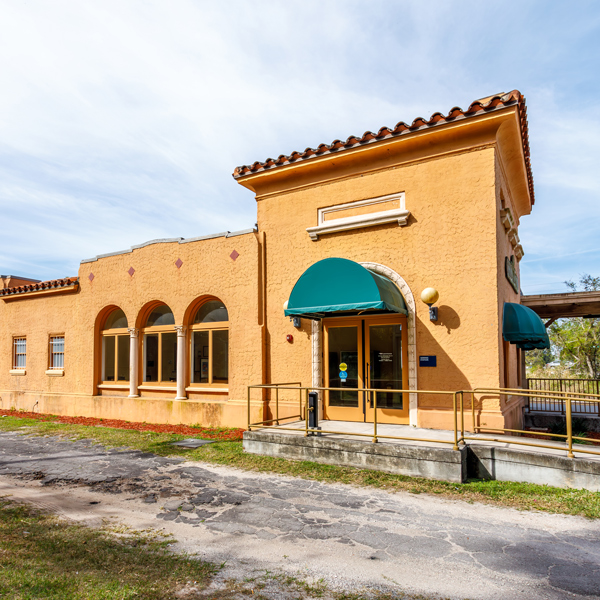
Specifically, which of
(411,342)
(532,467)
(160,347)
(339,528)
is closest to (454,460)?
(532,467)

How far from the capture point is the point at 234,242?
41.3ft

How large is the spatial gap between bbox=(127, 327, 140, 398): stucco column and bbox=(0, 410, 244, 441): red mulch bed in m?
1.01

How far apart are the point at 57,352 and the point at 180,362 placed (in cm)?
631

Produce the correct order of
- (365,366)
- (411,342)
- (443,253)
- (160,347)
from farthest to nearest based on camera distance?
1. (160,347)
2. (365,366)
3. (411,342)
4. (443,253)

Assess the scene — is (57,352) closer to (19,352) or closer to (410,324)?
(19,352)

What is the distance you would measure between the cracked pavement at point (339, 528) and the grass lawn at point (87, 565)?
384 mm

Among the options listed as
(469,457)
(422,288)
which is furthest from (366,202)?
(469,457)

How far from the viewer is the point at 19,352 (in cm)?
1806

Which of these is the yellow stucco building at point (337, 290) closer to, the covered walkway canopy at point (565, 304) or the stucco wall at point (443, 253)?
the stucco wall at point (443, 253)

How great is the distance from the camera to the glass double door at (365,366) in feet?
33.8

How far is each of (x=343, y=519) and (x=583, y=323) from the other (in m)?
27.0

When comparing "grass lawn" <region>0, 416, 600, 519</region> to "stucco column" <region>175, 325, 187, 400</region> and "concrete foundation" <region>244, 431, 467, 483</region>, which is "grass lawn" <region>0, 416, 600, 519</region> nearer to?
"concrete foundation" <region>244, 431, 467, 483</region>

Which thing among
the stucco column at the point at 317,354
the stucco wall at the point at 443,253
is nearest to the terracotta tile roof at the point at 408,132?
the stucco wall at the point at 443,253

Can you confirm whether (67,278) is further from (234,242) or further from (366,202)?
(366,202)
